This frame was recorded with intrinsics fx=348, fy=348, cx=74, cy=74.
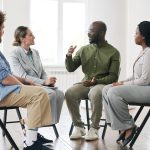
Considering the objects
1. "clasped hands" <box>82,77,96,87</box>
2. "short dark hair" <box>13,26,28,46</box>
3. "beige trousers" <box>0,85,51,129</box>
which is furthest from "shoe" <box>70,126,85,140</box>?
"short dark hair" <box>13,26,28,46</box>

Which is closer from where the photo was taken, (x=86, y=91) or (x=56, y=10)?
(x=86, y=91)

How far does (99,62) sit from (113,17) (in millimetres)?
3060

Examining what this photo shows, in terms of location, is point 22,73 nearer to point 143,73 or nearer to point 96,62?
point 96,62

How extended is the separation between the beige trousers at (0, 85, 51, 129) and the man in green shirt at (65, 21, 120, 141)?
87 cm

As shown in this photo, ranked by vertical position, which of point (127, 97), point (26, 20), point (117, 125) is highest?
point (26, 20)

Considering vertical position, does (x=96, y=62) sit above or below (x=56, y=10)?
below

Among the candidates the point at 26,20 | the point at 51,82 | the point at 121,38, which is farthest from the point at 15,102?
the point at 26,20

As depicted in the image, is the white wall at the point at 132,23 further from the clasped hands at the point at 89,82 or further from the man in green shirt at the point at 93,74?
the clasped hands at the point at 89,82

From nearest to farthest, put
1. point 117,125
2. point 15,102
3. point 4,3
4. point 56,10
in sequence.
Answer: point 15,102, point 117,125, point 4,3, point 56,10

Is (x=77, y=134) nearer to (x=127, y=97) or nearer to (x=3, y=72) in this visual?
(x=127, y=97)

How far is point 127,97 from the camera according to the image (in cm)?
308

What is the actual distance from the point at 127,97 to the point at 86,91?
74 centimetres

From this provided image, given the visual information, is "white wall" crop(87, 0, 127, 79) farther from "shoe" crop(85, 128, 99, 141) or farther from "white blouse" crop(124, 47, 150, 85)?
"white blouse" crop(124, 47, 150, 85)

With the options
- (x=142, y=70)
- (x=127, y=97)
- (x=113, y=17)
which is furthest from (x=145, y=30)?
(x=113, y=17)
